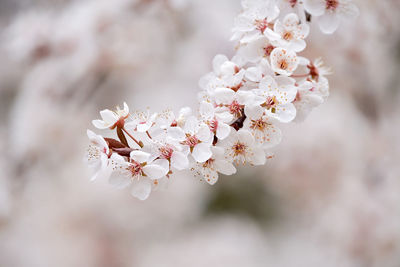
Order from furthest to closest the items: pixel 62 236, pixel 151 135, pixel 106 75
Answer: pixel 62 236, pixel 106 75, pixel 151 135

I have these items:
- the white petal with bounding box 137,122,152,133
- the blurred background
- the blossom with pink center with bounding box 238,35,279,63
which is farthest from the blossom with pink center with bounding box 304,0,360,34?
the blurred background

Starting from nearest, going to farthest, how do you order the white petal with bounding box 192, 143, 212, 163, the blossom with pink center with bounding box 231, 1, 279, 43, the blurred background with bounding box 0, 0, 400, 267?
1. the white petal with bounding box 192, 143, 212, 163
2. the blossom with pink center with bounding box 231, 1, 279, 43
3. the blurred background with bounding box 0, 0, 400, 267

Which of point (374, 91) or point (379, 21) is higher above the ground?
point (379, 21)

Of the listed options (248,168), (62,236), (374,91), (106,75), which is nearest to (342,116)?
(374,91)

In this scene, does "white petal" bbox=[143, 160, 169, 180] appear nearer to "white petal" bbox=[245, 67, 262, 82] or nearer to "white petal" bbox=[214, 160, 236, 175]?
"white petal" bbox=[214, 160, 236, 175]

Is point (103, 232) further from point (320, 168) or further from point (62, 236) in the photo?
point (320, 168)

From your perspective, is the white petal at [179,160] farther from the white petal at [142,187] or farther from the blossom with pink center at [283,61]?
the blossom with pink center at [283,61]

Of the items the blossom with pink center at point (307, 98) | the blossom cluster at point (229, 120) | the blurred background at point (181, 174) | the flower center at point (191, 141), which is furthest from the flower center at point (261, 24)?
the blurred background at point (181, 174)
